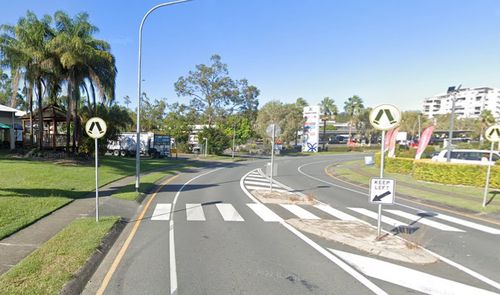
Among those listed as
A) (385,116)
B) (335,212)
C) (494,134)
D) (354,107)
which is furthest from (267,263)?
(354,107)

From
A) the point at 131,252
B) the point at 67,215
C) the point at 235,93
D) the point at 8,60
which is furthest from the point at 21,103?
the point at 131,252

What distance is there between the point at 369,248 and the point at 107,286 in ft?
17.9

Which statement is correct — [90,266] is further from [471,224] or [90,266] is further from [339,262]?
[471,224]

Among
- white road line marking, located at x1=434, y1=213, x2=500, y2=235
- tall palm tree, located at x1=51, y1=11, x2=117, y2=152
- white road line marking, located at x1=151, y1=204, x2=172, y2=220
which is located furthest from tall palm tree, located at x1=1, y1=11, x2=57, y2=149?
white road line marking, located at x1=434, y1=213, x2=500, y2=235

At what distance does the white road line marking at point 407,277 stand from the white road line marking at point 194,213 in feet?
16.6

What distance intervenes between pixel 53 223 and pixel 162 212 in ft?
10.9

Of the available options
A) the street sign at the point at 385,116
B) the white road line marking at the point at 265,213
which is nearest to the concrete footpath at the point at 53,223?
the white road line marking at the point at 265,213

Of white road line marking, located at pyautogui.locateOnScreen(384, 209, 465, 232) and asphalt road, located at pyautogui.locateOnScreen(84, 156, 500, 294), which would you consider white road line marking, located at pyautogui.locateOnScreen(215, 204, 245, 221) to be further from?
white road line marking, located at pyautogui.locateOnScreen(384, 209, 465, 232)

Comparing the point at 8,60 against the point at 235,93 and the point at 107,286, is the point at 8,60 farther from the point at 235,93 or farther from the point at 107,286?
the point at 235,93

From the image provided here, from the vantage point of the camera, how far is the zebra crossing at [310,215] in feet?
A: 33.7

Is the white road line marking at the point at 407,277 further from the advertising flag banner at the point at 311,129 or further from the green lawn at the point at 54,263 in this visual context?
the advertising flag banner at the point at 311,129

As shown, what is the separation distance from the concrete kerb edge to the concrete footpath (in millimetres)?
1323

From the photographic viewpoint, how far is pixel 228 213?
11.3m

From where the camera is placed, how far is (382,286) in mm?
5445
